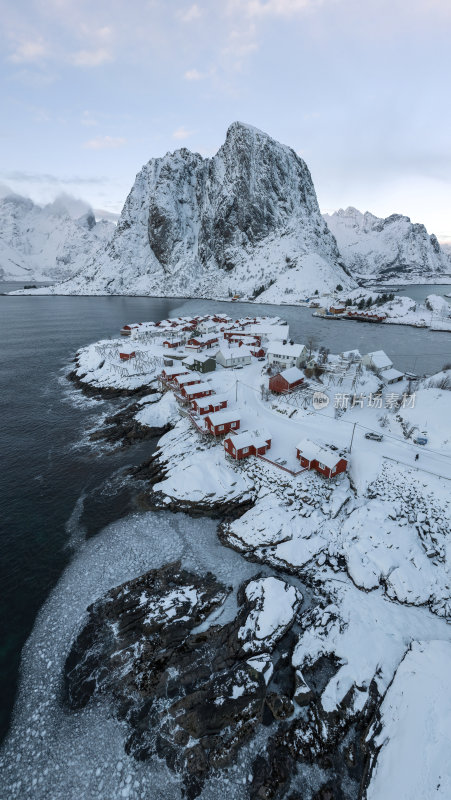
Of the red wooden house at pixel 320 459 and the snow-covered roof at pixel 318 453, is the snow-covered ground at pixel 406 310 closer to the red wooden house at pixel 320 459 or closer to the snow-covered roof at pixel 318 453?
the snow-covered roof at pixel 318 453

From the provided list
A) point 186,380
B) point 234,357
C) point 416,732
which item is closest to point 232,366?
point 234,357

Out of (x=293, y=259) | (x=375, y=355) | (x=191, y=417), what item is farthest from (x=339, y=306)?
(x=191, y=417)

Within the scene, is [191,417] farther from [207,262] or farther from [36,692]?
[207,262]

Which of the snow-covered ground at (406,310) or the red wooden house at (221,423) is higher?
the snow-covered ground at (406,310)

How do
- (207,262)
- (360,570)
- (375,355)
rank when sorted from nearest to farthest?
(360,570), (375,355), (207,262)

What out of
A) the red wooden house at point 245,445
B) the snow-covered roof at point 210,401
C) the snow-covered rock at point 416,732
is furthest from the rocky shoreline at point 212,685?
the snow-covered roof at point 210,401

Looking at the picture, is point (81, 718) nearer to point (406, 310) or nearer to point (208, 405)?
point (208, 405)

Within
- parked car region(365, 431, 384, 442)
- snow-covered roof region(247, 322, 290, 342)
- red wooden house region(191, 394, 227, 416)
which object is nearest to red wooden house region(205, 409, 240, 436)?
red wooden house region(191, 394, 227, 416)
